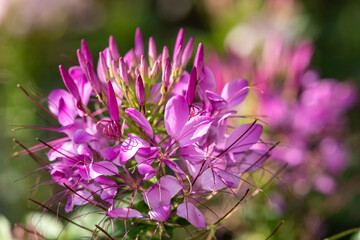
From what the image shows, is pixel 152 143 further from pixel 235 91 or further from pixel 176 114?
pixel 235 91

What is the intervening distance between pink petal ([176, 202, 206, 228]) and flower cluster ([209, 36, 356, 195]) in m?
0.67

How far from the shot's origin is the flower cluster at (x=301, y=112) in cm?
134

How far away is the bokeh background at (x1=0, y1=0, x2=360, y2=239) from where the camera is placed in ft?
4.47

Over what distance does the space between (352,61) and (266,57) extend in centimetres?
96

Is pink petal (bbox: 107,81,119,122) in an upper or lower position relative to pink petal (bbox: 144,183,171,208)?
upper

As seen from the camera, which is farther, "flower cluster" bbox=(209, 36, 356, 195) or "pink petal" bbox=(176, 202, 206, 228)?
"flower cluster" bbox=(209, 36, 356, 195)

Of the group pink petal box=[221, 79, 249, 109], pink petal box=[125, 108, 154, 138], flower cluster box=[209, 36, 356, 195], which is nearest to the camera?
pink petal box=[125, 108, 154, 138]

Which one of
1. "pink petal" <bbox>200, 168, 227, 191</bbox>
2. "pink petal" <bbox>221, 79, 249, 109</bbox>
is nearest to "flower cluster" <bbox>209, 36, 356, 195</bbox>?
"pink petal" <bbox>221, 79, 249, 109</bbox>

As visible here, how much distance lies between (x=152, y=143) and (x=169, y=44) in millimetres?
1746

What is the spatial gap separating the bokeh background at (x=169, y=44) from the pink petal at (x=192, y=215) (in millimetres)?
472

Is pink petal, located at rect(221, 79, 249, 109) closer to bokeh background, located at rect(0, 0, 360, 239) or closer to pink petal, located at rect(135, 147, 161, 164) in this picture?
pink petal, located at rect(135, 147, 161, 164)

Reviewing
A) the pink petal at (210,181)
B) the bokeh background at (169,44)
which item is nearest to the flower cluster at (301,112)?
the bokeh background at (169,44)

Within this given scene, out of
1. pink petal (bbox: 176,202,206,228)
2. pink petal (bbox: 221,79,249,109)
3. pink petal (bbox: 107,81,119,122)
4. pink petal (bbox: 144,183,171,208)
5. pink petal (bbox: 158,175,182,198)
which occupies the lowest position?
pink petal (bbox: 176,202,206,228)

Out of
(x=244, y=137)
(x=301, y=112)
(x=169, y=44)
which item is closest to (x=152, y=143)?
(x=244, y=137)
